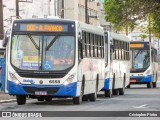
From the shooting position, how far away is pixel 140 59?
5459cm

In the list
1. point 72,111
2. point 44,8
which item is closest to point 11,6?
point 44,8

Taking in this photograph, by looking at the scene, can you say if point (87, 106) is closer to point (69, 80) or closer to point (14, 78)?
point (69, 80)

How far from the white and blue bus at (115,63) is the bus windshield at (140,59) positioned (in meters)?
10.7

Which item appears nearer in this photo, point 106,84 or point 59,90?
point 59,90

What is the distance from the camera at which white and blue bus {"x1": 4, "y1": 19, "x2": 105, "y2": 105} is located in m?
27.2

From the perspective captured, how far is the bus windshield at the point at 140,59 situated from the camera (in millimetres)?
53938

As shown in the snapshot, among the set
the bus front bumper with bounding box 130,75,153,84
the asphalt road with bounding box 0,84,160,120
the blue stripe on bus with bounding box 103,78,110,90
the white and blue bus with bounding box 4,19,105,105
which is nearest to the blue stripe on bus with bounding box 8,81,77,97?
the white and blue bus with bounding box 4,19,105,105

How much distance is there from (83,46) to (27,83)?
2.47 metres

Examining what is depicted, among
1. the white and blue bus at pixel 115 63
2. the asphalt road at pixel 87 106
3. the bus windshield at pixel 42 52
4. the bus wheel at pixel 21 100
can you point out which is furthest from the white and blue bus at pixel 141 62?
the bus windshield at pixel 42 52

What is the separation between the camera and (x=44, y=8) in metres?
93.8

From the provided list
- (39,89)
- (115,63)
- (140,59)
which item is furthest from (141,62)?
(39,89)

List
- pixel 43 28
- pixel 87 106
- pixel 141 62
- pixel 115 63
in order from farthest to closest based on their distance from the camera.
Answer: pixel 141 62 < pixel 115 63 < pixel 43 28 < pixel 87 106

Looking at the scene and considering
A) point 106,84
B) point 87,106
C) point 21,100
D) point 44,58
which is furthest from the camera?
point 106,84

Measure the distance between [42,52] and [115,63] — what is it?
37.7ft
